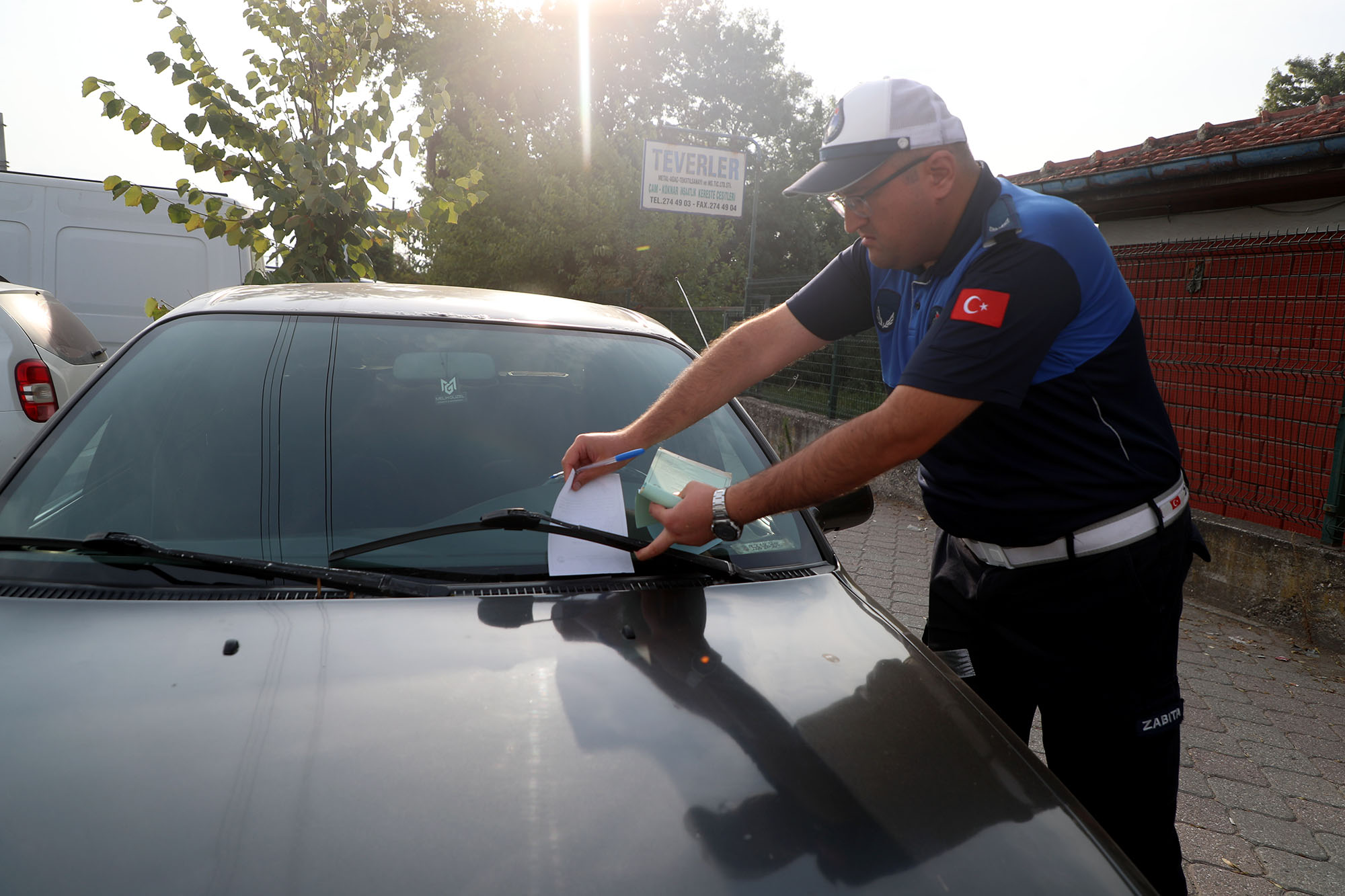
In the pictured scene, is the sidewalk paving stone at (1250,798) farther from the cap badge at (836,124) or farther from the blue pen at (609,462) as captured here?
the cap badge at (836,124)

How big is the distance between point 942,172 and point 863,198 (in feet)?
0.51

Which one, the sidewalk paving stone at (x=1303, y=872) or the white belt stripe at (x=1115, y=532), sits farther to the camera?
the sidewalk paving stone at (x=1303, y=872)

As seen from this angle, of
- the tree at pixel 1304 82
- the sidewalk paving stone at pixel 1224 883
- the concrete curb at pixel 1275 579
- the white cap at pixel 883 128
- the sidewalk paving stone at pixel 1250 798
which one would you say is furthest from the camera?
the tree at pixel 1304 82

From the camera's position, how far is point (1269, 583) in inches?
189

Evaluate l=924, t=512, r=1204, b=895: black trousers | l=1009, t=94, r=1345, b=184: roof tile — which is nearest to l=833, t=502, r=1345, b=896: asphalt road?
l=924, t=512, r=1204, b=895: black trousers

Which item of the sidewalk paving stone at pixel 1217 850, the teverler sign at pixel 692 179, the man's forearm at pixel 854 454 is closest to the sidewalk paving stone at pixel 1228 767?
the sidewalk paving stone at pixel 1217 850

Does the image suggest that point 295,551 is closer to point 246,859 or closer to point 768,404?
point 246,859

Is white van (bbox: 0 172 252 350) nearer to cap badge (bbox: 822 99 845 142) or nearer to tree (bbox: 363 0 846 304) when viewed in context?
tree (bbox: 363 0 846 304)

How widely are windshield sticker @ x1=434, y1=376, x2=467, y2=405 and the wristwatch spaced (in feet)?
2.52

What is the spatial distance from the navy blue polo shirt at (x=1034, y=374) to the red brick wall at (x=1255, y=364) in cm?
375

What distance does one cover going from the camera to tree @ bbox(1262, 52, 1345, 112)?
25203 millimetres

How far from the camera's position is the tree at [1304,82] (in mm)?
25203

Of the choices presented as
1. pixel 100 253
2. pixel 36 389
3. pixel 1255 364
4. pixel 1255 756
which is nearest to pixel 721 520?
pixel 1255 756

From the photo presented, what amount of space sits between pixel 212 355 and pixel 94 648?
2.83 ft
